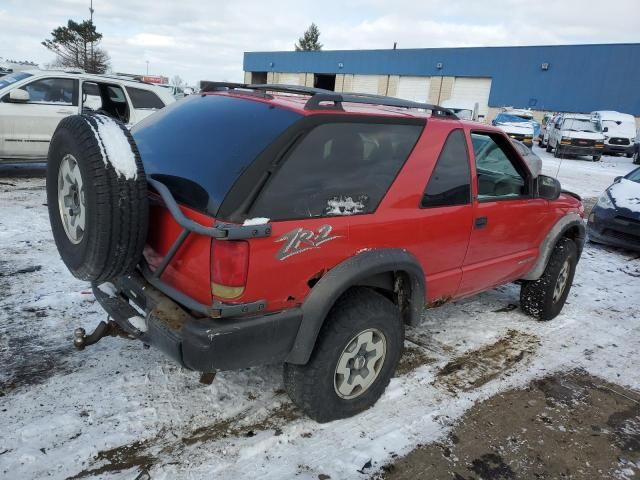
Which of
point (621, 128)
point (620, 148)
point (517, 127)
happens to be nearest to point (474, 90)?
point (621, 128)

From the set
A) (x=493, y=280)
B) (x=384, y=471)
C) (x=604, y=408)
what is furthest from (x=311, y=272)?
(x=604, y=408)

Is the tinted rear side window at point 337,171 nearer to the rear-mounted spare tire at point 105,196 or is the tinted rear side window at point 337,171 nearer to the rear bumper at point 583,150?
the rear-mounted spare tire at point 105,196

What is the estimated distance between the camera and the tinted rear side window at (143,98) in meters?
8.98

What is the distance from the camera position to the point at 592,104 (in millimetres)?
30984

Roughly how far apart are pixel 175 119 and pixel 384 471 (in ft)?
7.55

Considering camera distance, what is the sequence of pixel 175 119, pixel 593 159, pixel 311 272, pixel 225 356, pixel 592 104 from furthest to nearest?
1. pixel 592 104
2. pixel 593 159
3. pixel 175 119
4. pixel 311 272
5. pixel 225 356

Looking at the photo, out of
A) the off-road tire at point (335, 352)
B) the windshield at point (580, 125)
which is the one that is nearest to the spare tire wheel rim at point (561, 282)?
the off-road tire at point (335, 352)

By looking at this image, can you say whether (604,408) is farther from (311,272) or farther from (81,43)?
(81,43)

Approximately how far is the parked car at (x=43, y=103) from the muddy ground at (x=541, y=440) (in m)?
7.65

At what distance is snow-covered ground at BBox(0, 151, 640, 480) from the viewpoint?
241cm

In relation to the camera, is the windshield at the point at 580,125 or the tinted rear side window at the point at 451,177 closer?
the tinted rear side window at the point at 451,177

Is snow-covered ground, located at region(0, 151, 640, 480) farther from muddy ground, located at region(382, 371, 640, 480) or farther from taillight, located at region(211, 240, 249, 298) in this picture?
taillight, located at region(211, 240, 249, 298)

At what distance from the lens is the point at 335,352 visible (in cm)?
260

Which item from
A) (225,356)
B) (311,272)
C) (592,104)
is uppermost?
(592,104)
